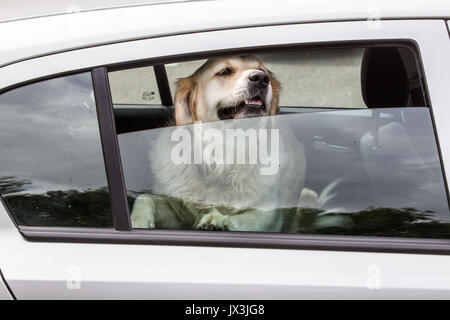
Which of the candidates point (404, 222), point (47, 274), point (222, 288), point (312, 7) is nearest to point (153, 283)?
point (222, 288)

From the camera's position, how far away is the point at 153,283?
5.49 feet

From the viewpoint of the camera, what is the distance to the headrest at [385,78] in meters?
1.92

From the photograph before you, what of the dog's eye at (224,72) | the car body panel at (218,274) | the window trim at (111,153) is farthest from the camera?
the dog's eye at (224,72)

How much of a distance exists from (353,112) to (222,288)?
0.72 meters

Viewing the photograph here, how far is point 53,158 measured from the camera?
1.83 m

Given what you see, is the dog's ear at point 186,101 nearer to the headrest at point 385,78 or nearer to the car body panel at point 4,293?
the headrest at point 385,78

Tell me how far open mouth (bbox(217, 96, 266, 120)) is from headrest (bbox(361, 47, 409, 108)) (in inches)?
15.0

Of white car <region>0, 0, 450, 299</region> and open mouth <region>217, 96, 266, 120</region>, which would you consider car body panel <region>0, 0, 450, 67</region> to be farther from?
open mouth <region>217, 96, 266, 120</region>

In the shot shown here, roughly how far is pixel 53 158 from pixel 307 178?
2.59 feet

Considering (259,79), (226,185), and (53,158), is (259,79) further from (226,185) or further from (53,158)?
(53,158)

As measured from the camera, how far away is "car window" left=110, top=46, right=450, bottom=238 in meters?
1.81

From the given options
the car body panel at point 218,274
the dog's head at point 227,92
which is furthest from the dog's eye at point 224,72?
the car body panel at point 218,274

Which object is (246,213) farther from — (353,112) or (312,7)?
(312,7)

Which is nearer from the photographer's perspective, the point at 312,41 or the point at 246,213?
the point at 312,41
